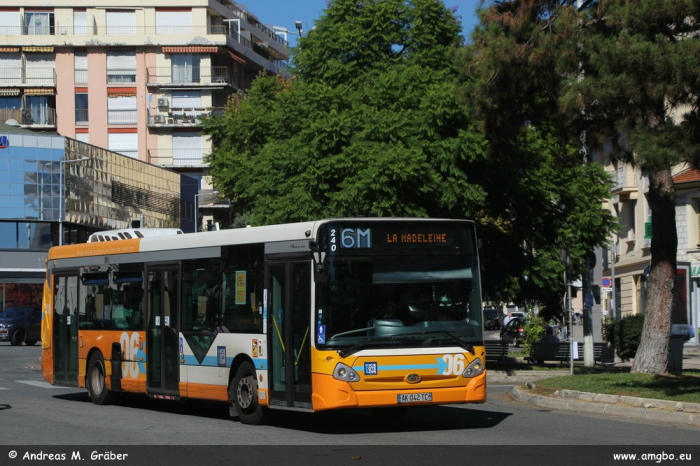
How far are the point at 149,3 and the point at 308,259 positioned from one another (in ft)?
231

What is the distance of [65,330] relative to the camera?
63.7ft

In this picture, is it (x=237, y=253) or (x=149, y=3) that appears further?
(x=149, y=3)

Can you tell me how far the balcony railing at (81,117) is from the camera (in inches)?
3091

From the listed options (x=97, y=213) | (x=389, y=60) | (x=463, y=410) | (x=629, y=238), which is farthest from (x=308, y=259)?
(x=97, y=213)

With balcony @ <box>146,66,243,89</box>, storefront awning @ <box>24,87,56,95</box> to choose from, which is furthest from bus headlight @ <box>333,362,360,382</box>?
storefront awning @ <box>24,87,56,95</box>

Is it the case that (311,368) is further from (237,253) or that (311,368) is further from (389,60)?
(389,60)

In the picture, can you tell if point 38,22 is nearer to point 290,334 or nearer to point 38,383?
point 38,383

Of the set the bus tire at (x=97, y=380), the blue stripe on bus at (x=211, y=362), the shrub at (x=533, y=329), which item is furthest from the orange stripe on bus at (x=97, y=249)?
the shrub at (x=533, y=329)

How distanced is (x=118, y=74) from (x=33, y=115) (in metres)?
7.34

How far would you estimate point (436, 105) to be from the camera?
2367 cm

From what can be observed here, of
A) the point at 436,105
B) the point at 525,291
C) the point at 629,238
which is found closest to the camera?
the point at 436,105

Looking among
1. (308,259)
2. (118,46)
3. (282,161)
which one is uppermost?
(118,46)

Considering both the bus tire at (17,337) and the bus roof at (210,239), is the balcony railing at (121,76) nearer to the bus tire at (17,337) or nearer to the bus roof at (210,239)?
the bus tire at (17,337)

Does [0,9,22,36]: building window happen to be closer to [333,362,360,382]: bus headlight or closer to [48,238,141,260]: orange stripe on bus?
[48,238,141,260]: orange stripe on bus
